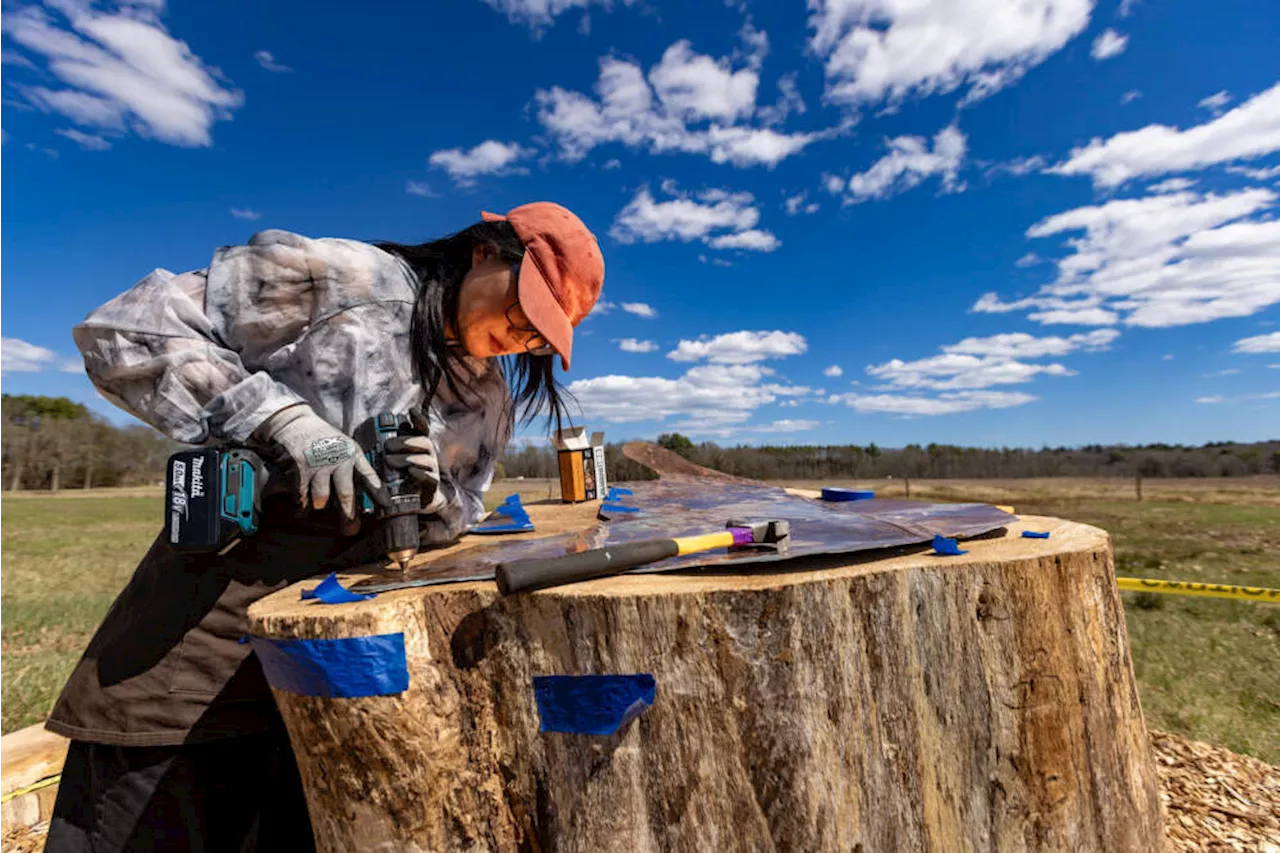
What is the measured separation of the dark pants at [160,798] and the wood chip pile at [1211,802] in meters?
1.33

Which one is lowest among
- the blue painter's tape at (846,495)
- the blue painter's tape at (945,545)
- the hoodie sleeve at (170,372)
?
the blue painter's tape at (945,545)

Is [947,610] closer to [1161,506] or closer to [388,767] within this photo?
[388,767]

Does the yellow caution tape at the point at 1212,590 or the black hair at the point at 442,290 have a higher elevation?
the black hair at the point at 442,290

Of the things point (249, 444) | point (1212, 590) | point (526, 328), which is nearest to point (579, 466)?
point (526, 328)

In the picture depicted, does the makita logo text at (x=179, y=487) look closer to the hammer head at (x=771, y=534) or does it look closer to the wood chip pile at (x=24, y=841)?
the hammer head at (x=771, y=534)

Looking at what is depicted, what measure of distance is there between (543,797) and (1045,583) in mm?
1167

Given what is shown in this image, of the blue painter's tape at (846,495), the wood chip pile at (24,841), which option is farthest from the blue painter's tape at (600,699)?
the wood chip pile at (24,841)

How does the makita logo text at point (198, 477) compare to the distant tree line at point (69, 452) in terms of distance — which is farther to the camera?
the distant tree line at point (69, 452)

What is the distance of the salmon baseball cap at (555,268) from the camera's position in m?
1.89

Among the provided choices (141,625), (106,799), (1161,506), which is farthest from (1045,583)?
(1161,506)

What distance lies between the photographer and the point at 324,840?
4.66 feet

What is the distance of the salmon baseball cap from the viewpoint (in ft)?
6.21

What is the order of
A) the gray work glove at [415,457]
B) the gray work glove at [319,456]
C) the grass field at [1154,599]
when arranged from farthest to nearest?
the grass field at [1154,599]
the gray work glove at [415,457]
the gray work glove at [319,456]

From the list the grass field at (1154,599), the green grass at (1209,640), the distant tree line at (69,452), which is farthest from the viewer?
the distant tree line at (69,452)
